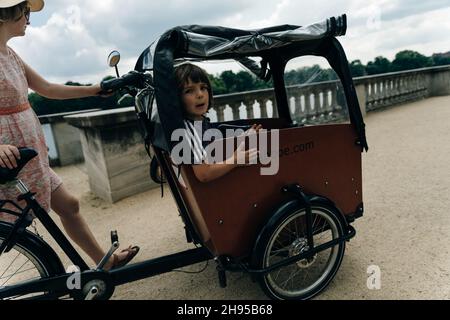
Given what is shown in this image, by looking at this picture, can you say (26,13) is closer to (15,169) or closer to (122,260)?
(15,169)

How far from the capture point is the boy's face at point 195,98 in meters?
2.24

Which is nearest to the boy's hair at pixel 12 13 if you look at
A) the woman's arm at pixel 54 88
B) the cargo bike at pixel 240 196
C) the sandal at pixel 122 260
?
the woman's arm at pixel 54 88

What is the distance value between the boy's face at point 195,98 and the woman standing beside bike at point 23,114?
0.68 metres

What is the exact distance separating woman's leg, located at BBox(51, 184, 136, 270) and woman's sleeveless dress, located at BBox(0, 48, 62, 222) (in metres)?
0.17

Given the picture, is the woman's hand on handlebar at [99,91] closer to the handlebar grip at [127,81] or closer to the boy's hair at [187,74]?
the handlebar grip at [127,81]

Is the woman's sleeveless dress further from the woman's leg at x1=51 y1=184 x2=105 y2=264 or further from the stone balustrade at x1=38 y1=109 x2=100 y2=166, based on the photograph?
the stone balustrade at x1=38 y1=109 x2=100 y2=166

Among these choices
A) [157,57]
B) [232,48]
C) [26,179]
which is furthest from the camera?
[26,179]

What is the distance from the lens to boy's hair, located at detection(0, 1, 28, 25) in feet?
6.56

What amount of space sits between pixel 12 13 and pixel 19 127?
0.64 metres

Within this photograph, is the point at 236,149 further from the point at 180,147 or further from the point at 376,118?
the point at 376,118

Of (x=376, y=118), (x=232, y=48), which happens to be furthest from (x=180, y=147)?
(x=376, y=118)

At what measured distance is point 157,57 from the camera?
1.85 metres

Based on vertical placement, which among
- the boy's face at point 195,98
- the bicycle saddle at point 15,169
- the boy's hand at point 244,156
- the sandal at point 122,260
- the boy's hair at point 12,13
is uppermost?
the boy's hair at point 12,13

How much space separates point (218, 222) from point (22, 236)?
1.12 metres
